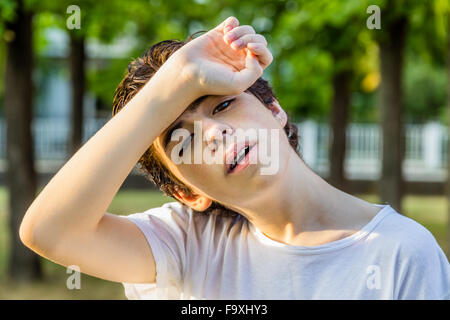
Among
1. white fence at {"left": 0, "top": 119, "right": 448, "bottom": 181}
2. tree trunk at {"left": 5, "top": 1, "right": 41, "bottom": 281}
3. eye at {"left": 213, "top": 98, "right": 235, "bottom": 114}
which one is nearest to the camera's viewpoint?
eye at {"left": 213, "top": 98, "right": 235, "bottom": 114}

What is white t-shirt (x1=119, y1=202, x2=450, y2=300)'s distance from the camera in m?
1.33

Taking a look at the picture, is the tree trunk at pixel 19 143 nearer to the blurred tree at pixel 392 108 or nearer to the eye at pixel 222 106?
the blurred tree at pixel 392 108

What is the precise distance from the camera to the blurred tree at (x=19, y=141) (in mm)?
6215

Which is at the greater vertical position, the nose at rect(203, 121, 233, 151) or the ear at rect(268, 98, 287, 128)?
the ear at rect(268, 98, 287, 128)

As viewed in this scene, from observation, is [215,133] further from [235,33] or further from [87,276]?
[87,276]

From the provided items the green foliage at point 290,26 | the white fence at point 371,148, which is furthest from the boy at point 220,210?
the white fence at point 371,148

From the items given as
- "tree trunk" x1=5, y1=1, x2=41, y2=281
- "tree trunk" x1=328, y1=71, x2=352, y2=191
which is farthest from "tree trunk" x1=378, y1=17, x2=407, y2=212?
"tree trunk" x1=5, y1=1, x2=41, y2=281

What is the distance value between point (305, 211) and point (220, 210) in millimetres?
263

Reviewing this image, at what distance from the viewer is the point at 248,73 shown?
134 centimetres

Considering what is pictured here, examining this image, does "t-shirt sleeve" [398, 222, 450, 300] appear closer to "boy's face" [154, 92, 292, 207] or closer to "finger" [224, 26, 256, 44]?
"boy's face" [154, 92, 292, 207]

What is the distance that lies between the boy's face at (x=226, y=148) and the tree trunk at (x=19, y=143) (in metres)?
5.23

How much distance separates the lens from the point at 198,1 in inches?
298

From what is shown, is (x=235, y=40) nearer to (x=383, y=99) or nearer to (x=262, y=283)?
(x=262, y=283)
